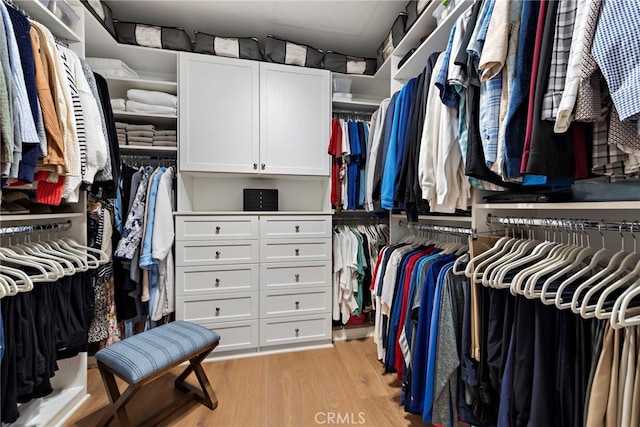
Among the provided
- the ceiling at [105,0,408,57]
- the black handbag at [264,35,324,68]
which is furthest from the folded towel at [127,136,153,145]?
the black handbag at [264,35,324,68]

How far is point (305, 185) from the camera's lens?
2.42 meters

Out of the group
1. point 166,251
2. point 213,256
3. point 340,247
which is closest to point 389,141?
point 340,247

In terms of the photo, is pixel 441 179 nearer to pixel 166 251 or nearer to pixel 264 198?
pixel 264 198

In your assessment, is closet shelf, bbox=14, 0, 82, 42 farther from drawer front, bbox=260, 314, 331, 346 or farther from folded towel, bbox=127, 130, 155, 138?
drawer front, bbox=260, 314, 331, 346

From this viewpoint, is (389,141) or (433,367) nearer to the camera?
(433,367)

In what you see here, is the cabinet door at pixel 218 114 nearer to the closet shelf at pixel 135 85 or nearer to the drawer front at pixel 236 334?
the closet shelf at pixel 135 85

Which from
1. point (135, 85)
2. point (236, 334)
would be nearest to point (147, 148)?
point (135, 85)

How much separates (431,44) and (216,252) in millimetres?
1882

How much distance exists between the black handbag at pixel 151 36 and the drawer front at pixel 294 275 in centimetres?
171

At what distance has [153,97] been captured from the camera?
6.20 ft

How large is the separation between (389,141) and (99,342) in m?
2.31

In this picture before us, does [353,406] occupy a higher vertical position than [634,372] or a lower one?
lower

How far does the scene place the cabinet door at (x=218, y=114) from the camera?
1.87m

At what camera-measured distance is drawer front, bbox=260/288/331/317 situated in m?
1.99
